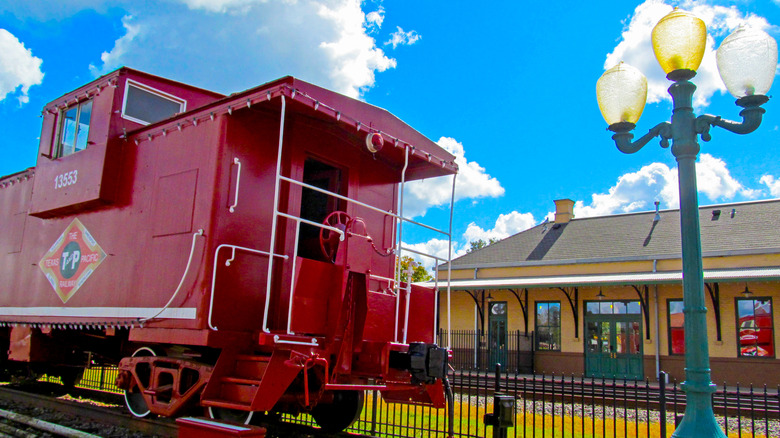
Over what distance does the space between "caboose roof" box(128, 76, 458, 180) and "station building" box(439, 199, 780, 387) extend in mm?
12599

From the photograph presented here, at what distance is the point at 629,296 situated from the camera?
19531mm

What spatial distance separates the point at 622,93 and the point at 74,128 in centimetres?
689

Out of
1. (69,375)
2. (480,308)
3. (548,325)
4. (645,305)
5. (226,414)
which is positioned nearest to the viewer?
(226,414)

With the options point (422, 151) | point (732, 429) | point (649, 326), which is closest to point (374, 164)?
point (422, 151)

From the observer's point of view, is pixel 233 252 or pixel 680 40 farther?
pixel 233 252

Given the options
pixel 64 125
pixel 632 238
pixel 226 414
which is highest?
pixel 632 238

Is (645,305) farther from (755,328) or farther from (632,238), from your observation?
(632,238)

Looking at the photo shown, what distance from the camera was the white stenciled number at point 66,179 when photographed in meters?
7.40

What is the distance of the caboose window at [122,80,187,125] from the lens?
24.1ft

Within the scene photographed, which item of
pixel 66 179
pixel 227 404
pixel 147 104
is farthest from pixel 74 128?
pixel 227 404

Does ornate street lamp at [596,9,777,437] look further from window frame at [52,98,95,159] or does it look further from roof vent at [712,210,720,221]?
roof vent at [712,210,720,221]

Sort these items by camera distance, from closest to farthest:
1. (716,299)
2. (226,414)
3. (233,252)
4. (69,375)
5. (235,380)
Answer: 1. (235,380)
2. (233,252)
3. (226,414)
4. (69,375)
5. (716,299)

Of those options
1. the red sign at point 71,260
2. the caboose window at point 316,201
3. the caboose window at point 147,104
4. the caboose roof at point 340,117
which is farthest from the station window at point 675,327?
the red sign at point 71,260

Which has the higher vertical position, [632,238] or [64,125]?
[632,238]
